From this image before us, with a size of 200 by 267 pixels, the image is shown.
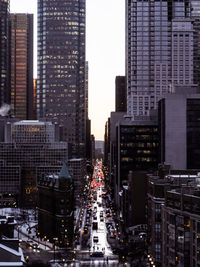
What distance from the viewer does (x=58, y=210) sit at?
448 ft

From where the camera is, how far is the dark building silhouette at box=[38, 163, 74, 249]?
133500mm

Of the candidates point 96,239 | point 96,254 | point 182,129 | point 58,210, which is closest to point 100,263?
point 96,254

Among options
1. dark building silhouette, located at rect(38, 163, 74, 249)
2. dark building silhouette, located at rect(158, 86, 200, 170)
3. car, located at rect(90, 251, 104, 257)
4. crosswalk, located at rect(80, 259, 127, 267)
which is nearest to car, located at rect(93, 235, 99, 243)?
dark building silhouette, located at rect(38, 163, 74, 249)

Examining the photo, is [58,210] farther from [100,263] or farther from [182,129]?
[182,129]

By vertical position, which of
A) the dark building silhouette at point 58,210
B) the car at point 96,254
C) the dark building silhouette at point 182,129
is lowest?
the car at point 96,254

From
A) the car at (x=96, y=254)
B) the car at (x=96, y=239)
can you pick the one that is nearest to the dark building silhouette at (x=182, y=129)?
the car at (x=96, y=239)

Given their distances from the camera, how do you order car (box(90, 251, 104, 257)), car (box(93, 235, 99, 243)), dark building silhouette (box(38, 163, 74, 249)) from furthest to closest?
car (box(93, 235, 99, 243)), dark building silhouette (box(38, 163, 74, 249)), car (box(90, 251, 104, 257))

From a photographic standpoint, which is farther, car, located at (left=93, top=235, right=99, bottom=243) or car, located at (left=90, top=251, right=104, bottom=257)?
car, located at (left=93, top=235, right=99, bottom=243)

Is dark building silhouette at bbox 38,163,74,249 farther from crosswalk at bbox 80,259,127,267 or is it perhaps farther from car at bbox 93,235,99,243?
crosswalk at bbox 80,259,127,267

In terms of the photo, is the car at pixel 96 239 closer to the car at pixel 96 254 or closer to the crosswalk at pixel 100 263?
the car at pixel 96 254

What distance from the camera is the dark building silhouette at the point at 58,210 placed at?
133500 millimetres

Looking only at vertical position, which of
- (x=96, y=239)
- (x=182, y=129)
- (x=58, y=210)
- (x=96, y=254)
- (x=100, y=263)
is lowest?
(x=96, y=239)

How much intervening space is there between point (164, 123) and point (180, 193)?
276 ft

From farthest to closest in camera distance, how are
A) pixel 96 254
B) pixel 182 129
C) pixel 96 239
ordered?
pixel 182 129 → pixel 96 239 → pixel 96 254
